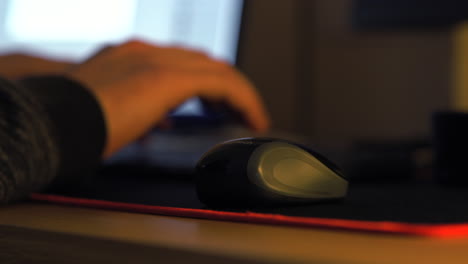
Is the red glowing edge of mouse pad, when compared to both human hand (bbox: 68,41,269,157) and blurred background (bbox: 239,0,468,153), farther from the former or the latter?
blurred background (bbox: 239,0,468,153)

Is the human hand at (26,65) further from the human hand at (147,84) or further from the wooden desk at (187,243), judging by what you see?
the wooden desk at (187,243)

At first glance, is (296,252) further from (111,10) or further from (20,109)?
(111,10)

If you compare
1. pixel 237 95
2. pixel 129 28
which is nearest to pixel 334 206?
pixel 237 95

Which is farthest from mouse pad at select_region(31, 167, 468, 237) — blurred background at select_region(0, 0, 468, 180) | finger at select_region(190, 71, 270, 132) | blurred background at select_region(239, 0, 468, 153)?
blurred background at select_region(239, 0, 468, 153)

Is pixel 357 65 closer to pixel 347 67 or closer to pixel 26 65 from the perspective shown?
pixel 347 67

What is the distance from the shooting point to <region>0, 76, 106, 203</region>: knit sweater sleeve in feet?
0.97

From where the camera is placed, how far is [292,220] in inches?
9.3

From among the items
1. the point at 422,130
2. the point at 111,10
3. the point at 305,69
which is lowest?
the point at 422,130

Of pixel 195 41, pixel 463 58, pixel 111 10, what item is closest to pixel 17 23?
pixel 111 10

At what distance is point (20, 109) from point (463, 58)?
1.13 meters

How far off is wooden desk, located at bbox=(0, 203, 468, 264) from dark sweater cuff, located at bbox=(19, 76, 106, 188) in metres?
0.08

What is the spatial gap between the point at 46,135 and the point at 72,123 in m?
0.03

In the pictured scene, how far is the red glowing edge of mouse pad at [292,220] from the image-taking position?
0.21m

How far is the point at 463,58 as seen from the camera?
47.8 inches
